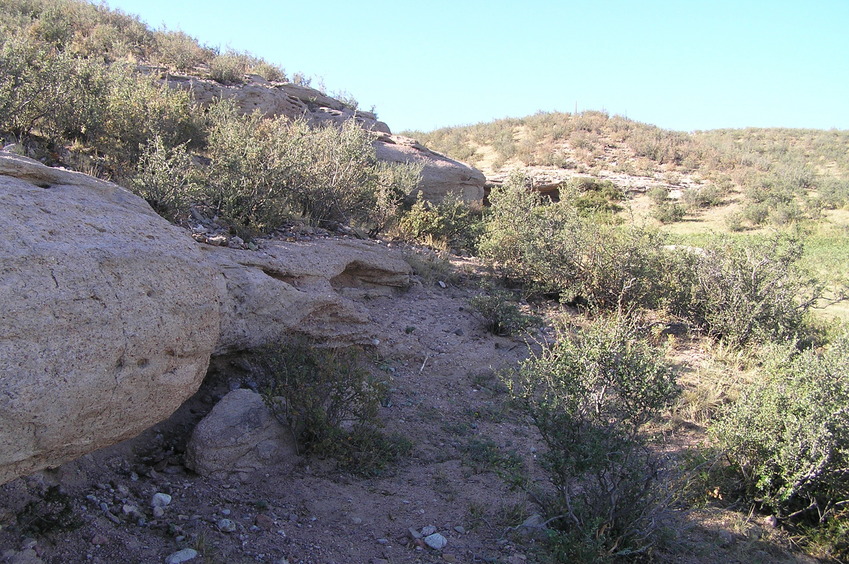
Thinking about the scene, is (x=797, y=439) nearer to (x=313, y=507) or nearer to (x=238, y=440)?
(x=313, y=507)

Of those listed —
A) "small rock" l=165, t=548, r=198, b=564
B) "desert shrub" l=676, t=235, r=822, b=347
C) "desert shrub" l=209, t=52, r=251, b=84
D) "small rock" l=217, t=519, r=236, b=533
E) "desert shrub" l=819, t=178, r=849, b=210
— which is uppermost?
"desert shrub" l=209, t=52, r=251, b=84

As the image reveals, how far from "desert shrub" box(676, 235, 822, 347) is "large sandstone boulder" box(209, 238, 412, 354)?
14.1 ft

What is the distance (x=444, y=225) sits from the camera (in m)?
10.5

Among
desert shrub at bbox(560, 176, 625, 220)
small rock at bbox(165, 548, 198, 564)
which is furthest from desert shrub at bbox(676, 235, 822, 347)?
desert shrub at bbox(560, 176, 625, 220)

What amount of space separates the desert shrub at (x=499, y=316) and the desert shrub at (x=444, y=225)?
3031 millimetres

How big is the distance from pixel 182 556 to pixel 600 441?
91.7 inches

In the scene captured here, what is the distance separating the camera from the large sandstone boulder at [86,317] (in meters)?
2.31

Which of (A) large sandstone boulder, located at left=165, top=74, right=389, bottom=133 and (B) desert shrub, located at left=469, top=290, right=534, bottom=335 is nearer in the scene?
(B) desert shrub, located at left=469, top=290, right=534, bottom=335

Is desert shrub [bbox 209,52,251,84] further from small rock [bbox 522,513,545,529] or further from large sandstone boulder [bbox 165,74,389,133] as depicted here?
small rock [bbox 522,513,545,529]

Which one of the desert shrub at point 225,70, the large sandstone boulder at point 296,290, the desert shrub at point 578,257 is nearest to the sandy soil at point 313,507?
the large sandstone boulder at point 296,290

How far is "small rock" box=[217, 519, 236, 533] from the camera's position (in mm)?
3041

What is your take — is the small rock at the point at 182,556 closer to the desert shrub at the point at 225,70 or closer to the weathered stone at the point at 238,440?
the weathered stone at the point at 238,440

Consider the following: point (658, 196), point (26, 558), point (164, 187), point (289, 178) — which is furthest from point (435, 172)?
point (26, 558)

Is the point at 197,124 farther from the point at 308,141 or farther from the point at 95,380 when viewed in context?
the point at 95,380
